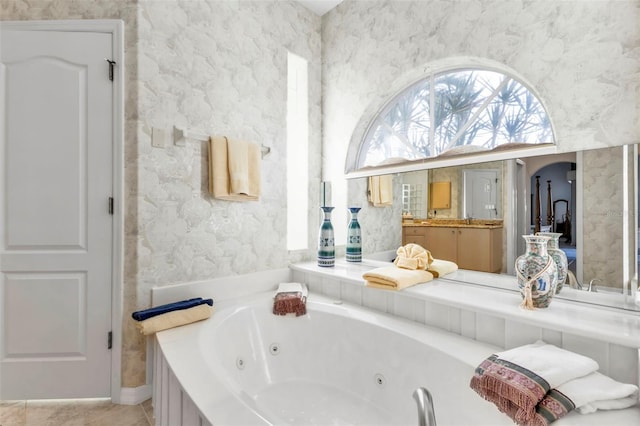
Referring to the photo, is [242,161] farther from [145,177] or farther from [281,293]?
[281,293]

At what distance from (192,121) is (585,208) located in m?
2.18

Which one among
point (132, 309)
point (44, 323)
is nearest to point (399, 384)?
point (132, 309)

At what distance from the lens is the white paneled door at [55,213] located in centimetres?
174

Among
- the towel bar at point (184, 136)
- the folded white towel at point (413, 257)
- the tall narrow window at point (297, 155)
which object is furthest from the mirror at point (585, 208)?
the towel bar at point (184, 136)

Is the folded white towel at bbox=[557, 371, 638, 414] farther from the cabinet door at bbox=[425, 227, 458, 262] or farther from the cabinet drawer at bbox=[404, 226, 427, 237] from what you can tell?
the cabinet drawer at bbox=[404, 226, 427, 237]

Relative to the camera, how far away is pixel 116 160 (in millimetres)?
1774

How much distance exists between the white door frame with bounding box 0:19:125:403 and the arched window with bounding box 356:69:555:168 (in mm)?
1675

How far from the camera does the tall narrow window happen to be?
2.61 metres

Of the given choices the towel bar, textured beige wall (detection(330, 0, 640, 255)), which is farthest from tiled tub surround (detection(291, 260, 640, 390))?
the towel bar

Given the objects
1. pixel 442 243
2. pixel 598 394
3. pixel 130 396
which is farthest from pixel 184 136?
pixel 598 394

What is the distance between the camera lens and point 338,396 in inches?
66.5

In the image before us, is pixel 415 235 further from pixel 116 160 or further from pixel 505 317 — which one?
pixel 116 160

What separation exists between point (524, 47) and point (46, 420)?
314 cm

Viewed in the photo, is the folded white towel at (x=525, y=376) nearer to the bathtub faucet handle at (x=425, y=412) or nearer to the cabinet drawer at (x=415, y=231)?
the bathtub faucet handle at (x=425, y=412)
